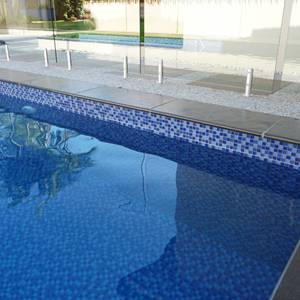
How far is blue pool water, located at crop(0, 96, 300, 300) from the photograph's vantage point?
2525 mm

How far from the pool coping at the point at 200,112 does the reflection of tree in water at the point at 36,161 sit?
2.81ft

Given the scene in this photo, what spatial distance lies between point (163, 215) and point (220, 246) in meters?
0.67

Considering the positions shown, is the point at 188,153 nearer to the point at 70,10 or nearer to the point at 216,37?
the point at 216,37

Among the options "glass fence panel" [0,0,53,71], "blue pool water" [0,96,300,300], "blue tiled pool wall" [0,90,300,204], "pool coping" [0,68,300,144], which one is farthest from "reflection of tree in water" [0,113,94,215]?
"glass fence panel" [0,0,53,71]

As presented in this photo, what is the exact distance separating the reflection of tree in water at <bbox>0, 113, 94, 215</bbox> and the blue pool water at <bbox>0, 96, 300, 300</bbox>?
0.05ft

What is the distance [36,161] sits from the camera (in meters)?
4.61

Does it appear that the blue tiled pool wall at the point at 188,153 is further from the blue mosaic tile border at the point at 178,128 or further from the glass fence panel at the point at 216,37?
the glass fence panel at the point at 216,37

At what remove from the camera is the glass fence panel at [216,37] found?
725 cm

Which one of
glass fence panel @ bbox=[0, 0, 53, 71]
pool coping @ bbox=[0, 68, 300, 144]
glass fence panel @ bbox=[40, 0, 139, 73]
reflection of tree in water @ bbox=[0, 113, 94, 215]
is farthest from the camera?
glass fence panel @ bbox=[0, 0, 53, 71]

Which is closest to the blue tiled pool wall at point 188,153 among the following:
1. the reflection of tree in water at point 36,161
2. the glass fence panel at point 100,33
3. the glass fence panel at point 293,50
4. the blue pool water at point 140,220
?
the blue pool water at point 140,220

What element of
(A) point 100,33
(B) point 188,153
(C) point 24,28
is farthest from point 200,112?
(A) point 100,33

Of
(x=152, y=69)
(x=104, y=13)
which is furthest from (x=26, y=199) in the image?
(x=104, y=13)

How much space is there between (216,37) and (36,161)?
6.02 meters

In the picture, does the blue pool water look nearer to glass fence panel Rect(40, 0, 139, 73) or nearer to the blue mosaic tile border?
the blue mosaic tile border
